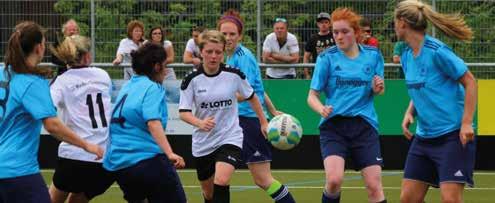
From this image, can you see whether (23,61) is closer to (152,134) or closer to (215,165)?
(152,134)

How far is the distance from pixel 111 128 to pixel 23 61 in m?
1.24

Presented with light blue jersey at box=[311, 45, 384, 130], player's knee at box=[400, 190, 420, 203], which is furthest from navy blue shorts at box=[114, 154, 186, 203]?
→ light blue jersey at box=[311, 45, 384, 130]

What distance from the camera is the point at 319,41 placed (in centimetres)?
1644

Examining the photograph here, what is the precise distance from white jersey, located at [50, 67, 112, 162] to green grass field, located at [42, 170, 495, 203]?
10.9 ft

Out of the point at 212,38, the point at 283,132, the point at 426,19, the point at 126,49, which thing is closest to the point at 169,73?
the point at 126,49

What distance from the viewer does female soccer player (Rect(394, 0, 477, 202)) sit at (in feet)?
27.0

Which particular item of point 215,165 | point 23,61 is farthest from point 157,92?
point 215,165

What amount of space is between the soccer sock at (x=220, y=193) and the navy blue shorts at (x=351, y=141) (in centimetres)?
88

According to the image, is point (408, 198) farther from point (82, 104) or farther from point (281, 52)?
point (281, 52)

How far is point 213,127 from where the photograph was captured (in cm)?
951

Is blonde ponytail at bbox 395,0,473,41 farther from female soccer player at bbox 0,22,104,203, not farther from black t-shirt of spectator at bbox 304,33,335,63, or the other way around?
black t-shirt of spectator at bbox 304,33,335,63

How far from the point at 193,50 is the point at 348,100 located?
7.17 m

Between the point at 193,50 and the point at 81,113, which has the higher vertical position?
the point at 193,50

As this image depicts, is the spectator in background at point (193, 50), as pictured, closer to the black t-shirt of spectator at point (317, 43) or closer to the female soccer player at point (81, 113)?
the black t-shirt of spectator at point (317, 43)
